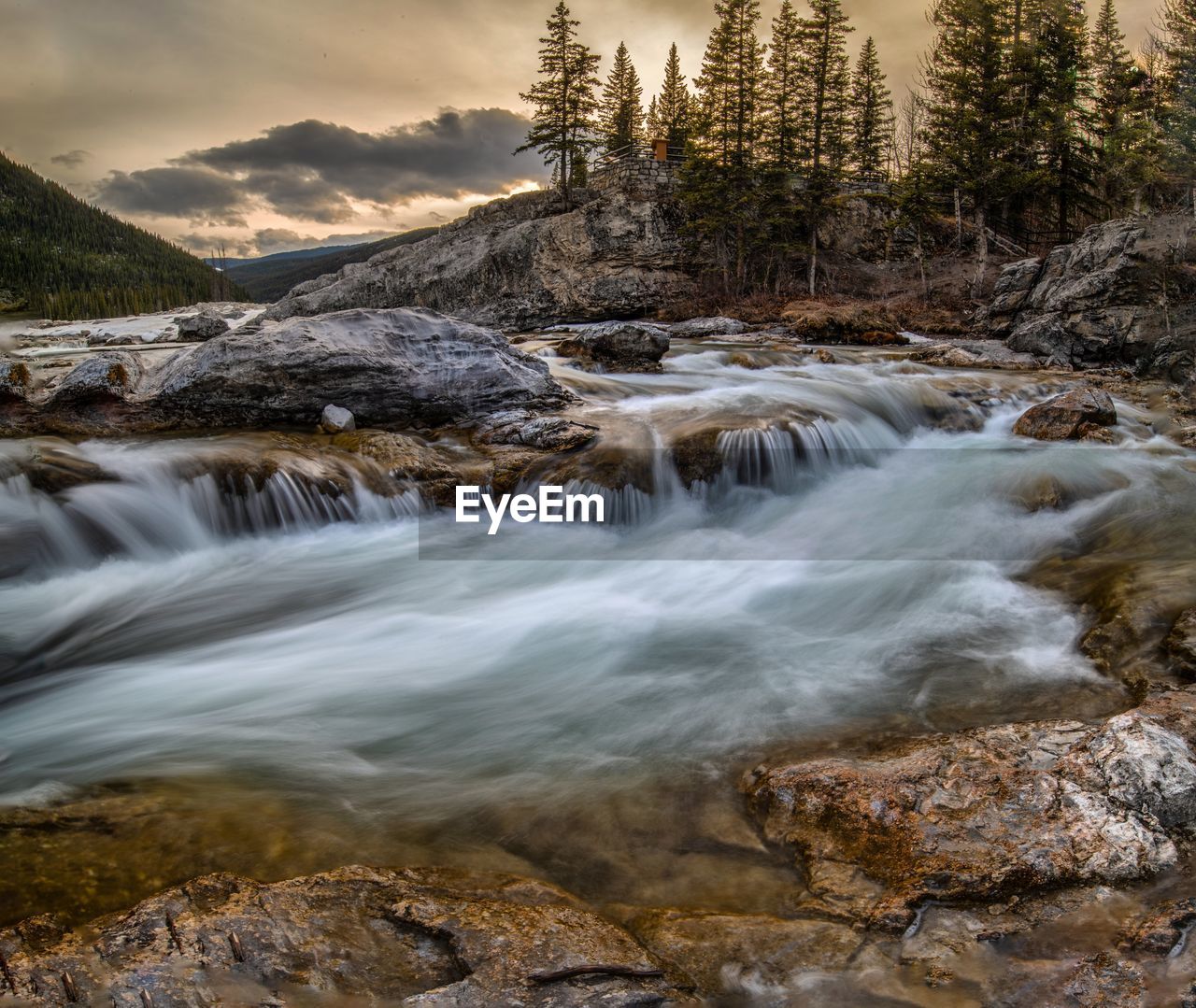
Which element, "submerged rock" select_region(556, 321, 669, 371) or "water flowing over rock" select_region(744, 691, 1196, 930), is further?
"submerged rock" select_region(556, 321, 669, 371)

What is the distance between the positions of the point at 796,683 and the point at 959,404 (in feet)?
30.1

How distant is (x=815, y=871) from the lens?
10.5 feet

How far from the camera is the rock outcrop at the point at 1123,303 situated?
16.5m

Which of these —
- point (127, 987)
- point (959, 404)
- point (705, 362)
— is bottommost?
point (127, 987)

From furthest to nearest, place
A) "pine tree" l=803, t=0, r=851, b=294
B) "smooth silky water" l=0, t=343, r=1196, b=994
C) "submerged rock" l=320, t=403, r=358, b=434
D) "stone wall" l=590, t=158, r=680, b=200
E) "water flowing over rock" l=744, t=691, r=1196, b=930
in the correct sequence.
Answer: "stone wall" l=590, t=158, r=680, b=200, "pine tree" l=803, t=0, r=851, b=294, "submerged rock" l=320, t=403, r=358, b=434, "smooth silky water" l=0, t=343, r=1196, b=994, "water flowing over rock" l=744, t=691, r=1196, b=930

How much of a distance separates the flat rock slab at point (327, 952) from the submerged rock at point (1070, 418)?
10.9 metres

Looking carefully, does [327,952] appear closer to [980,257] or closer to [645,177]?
[980,257]

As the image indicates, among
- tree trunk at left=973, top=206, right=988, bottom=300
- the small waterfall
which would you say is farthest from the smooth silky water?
tree trunk at left=973, top=206, right=988, bottom=300

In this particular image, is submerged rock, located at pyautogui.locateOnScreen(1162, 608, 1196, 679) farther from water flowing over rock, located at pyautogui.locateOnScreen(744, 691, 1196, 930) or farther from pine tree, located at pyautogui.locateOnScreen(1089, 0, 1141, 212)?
pine tree, located at pyautogui.locateOnScreen(1089, 0, 1141, 212)

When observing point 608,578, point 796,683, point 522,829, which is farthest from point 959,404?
point 522,829

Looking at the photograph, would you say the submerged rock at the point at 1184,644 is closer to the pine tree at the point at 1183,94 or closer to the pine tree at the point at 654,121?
the pine tree at the point at 1183,94

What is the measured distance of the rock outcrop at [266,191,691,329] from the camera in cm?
3406

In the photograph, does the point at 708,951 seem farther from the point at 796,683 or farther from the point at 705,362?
the point at 705,362

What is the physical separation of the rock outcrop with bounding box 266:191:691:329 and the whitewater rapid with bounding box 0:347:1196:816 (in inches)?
973
